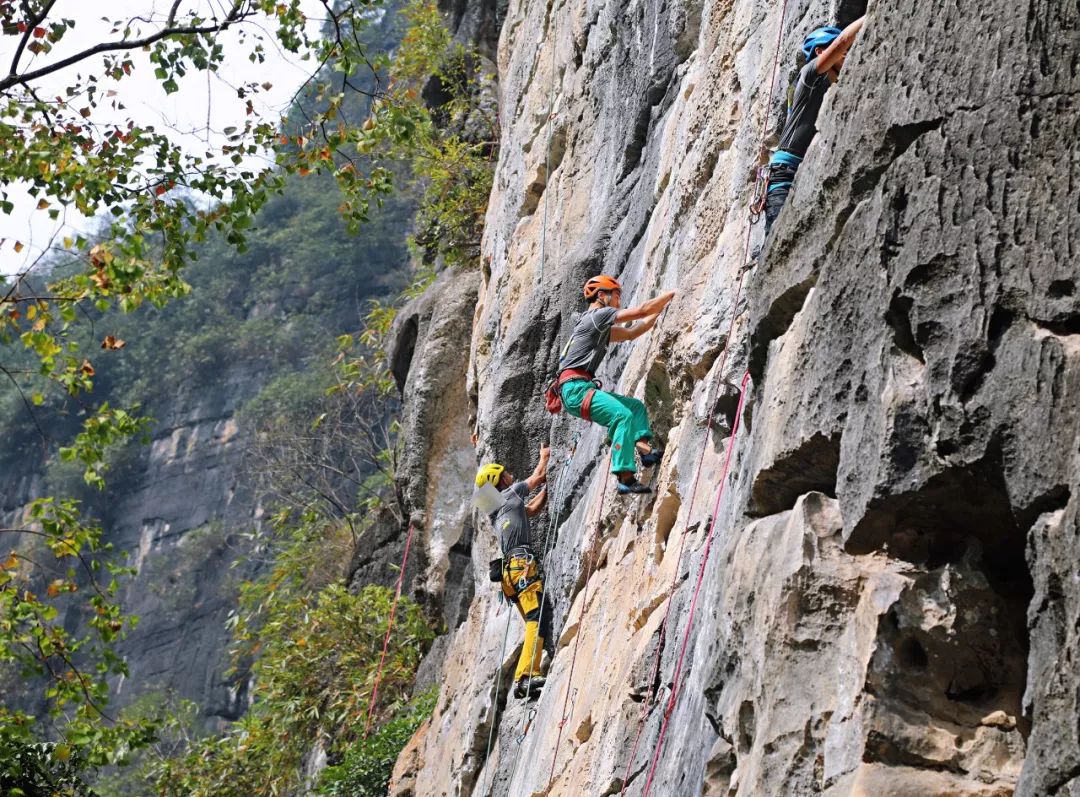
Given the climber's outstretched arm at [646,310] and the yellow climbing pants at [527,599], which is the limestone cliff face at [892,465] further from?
the yellow climbing pants at [527,599]

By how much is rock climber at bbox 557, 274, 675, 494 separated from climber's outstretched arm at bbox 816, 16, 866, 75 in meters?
1.85

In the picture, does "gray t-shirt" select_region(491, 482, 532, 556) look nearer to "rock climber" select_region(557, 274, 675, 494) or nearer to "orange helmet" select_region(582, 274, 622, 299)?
"rock climber" select_region(557, 274, 675, 494)

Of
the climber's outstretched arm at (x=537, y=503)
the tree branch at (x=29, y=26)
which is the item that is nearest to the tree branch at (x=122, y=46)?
the tree branch at (x=29, y=26)

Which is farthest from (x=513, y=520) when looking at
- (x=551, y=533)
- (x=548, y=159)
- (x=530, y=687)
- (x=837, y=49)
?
(x=837, y=49)

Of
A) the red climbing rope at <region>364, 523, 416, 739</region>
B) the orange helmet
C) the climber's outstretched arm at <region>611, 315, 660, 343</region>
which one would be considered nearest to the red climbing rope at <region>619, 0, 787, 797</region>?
the climber's outstretched arm at <region>611, 315, 660, 343</region>

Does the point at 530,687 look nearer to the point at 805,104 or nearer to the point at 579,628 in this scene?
the point at 579,628

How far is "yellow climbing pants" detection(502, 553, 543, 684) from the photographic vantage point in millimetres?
9305

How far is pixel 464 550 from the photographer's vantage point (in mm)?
14484

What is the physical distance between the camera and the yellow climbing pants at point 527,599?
30.5 feet

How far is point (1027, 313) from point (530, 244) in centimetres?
884

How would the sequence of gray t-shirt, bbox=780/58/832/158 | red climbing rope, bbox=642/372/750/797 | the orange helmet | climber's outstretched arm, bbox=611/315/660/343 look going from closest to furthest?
1. red climbing rope, bbox=642/372/750/797
2. gray t-shirt, bbox=780/58/832/158
3. climber's outstretched arm, bbox=611/315/660/343
4. the orange helmet


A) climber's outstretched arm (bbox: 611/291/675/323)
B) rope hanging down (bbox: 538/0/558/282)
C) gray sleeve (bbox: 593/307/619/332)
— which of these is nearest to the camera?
climber's outstretched arm (bbox: 611/291/675/323)

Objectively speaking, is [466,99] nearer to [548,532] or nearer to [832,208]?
[548,532]

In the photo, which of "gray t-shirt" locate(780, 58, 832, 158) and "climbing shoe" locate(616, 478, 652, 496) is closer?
"gray t-shirt" locate(780, 58, 832, 158)
